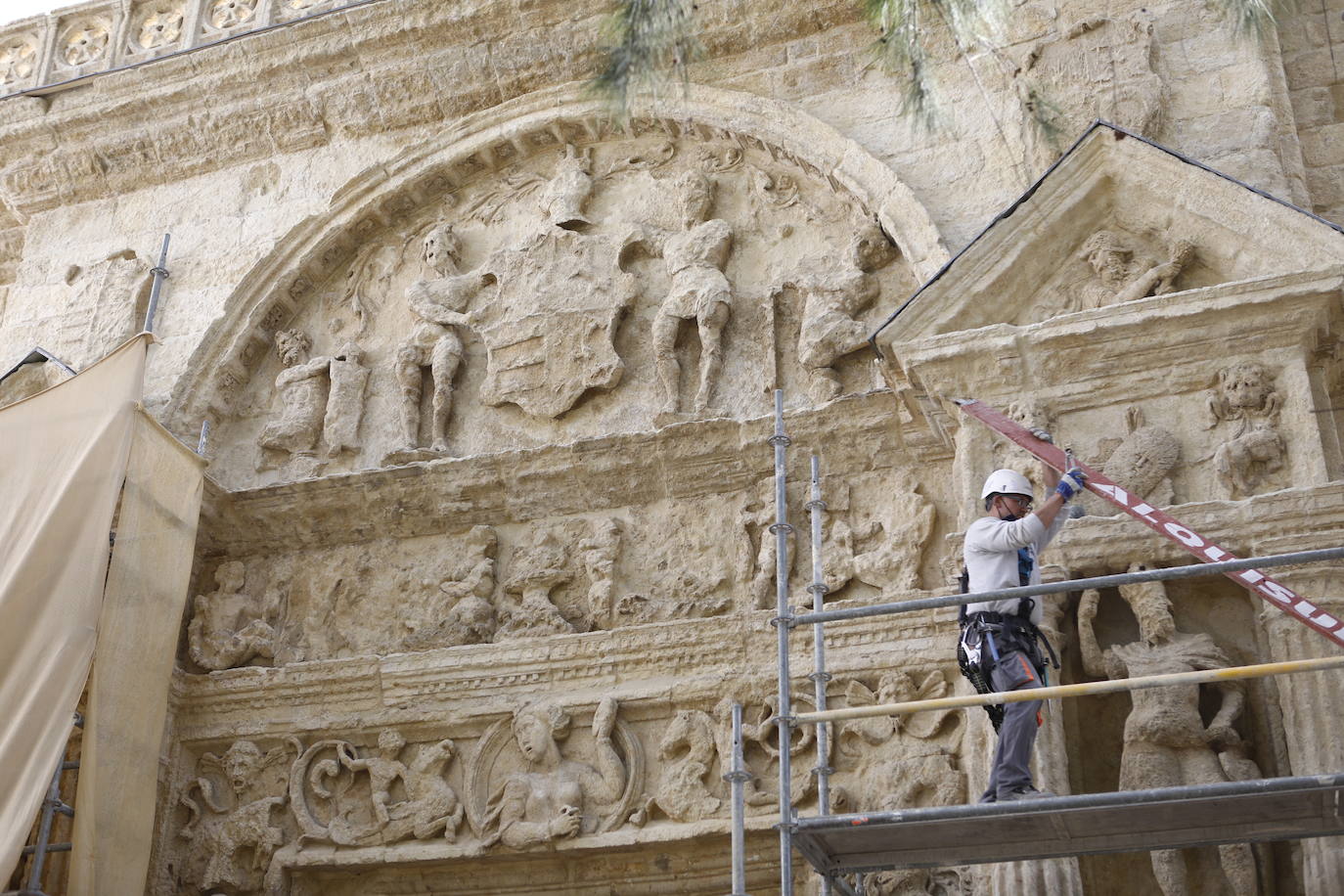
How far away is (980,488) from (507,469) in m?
2.13

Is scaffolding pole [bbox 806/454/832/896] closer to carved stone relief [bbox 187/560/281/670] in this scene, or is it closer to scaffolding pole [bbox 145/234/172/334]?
carved stone relief [bbox 187/560/281/670]

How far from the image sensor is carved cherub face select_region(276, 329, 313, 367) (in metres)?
8.13

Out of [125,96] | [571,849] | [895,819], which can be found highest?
[125,96]

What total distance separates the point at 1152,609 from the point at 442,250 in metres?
3.88

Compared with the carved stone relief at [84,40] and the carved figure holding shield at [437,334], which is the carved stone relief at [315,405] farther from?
the carved stone relief at [84,40]

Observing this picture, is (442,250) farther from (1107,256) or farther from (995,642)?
(995,642)

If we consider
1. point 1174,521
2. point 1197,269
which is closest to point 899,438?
point 1197,269

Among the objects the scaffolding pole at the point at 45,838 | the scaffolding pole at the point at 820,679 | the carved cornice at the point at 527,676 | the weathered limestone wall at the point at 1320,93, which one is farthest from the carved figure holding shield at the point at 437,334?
the weathered limestone wall at the point at 1320,93

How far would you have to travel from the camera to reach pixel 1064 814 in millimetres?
4613

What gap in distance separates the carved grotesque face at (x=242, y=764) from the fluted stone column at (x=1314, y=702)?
391 centimetres

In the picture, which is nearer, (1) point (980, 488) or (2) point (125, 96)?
(1) point (980, 488)

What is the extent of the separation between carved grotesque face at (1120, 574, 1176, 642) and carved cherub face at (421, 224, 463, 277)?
146 inches

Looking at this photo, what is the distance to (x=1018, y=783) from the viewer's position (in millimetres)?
4750

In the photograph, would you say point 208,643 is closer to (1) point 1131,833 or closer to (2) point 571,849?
(2) point 571,849
